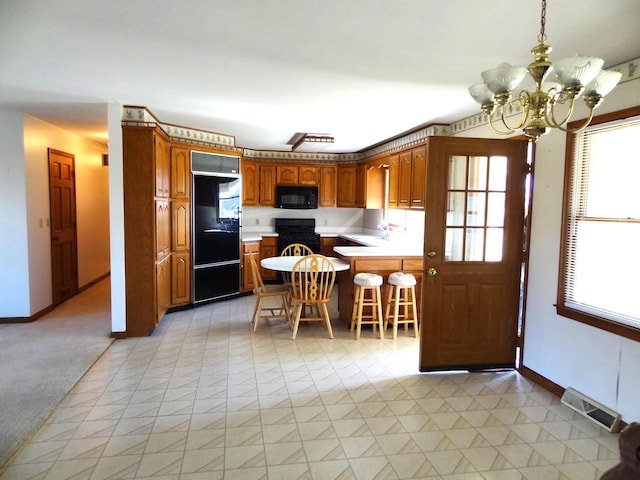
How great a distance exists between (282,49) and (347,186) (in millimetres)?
4930

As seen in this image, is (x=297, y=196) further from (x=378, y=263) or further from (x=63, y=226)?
(x=63, y=226)

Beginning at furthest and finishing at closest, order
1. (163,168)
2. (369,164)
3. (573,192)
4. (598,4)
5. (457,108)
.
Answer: (369,164) → (163,168) → (457,108) → (573,192) → (598,4)

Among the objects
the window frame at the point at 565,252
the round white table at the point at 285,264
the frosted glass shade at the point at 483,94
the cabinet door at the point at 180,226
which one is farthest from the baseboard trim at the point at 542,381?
the cabinet door at the point at 180,226

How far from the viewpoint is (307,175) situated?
728 centimetres

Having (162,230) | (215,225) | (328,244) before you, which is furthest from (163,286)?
(328,244)

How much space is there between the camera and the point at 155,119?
436cm

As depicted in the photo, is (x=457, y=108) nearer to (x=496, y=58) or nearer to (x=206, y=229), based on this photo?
(x=496, y=58)

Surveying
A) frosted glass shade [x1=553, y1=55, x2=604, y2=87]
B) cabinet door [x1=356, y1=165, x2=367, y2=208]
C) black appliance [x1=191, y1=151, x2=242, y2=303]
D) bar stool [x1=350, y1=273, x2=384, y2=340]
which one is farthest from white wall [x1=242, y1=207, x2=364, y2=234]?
frosted glass shade [x1=553, y1=55, x2=604, y2=87]

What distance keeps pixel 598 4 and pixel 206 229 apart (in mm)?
4569

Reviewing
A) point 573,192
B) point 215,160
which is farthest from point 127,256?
point 573,192

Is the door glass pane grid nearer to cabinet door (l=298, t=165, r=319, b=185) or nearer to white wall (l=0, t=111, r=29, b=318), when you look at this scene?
cabinet door (l=298, t=165, r=319, b=185)

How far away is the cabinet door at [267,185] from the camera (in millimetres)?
7152

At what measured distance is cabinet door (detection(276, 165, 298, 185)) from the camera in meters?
7.23

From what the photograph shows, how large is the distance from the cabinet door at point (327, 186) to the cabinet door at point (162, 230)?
3172 millimetres
